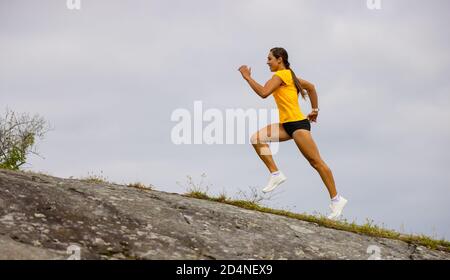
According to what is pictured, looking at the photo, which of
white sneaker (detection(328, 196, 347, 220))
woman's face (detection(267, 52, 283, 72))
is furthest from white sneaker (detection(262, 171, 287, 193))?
woman's face (detection(267, 52, 283, 72))

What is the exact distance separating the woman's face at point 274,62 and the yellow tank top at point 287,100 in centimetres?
23

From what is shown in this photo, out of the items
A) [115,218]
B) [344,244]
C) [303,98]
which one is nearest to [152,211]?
[115,218]

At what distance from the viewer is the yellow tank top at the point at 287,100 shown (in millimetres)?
8453

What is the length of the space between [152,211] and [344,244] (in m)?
2.75

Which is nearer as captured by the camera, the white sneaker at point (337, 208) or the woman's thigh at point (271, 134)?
the white sneaker at point (337, 208)

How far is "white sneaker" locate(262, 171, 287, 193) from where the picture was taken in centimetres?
870

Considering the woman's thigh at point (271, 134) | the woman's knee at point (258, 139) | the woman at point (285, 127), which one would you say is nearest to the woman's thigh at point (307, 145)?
the woman at point (285, 127)

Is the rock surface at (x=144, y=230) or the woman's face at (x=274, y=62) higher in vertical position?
the woman's face at (x=274, y=62)

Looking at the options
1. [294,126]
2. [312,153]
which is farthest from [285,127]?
[312,153]

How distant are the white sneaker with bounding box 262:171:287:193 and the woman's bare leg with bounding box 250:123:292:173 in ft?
0.42

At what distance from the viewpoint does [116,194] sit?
727 centimetres

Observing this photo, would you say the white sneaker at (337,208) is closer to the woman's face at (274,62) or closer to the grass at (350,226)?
the grass at (350,226)

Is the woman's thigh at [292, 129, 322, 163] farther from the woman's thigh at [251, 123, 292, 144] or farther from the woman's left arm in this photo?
the woman's left arm
